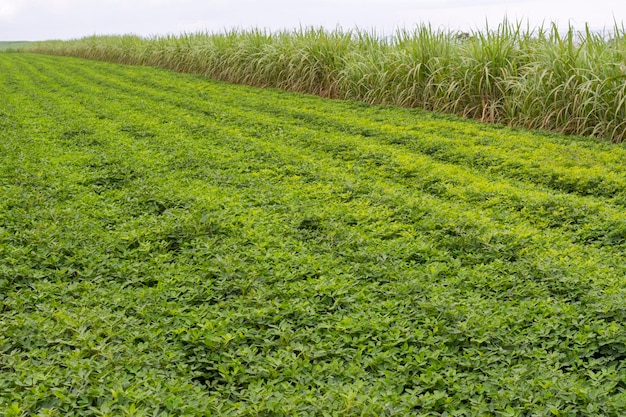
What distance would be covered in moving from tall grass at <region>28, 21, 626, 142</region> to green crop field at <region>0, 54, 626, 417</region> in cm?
112

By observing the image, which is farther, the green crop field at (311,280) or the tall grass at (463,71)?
the tall grass at (463,71)

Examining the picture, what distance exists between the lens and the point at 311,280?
310 centimetres

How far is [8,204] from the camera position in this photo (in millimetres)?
4258

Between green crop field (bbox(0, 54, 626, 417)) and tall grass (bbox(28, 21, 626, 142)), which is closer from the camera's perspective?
green crop field (bbox(0, 54, 626, 417))

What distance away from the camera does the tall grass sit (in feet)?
23.1

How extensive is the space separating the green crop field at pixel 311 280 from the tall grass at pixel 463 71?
112 centimetres

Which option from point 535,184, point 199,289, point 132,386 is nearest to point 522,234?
point 535,184

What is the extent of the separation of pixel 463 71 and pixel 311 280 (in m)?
6.19

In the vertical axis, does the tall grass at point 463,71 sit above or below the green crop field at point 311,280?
above

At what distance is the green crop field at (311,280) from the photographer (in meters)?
2.28

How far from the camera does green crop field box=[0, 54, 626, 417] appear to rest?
2.28 metres

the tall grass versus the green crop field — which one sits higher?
the tall grass

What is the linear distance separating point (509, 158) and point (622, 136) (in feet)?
6.07

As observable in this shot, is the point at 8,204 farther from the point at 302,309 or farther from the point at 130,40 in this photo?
the point at 130,40
